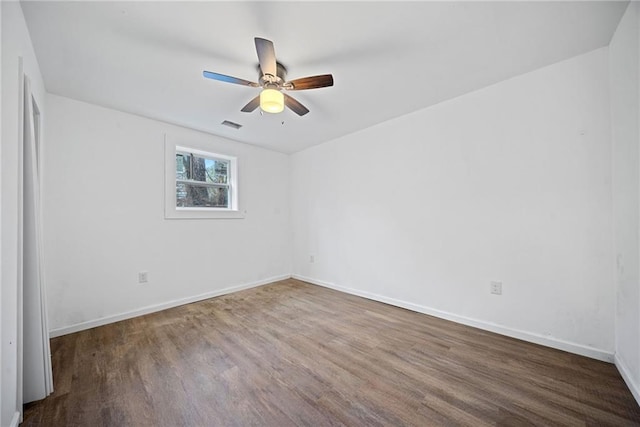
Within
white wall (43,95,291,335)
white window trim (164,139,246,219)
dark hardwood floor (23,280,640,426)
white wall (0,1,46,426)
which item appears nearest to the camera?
white wall (0,1,46,426)

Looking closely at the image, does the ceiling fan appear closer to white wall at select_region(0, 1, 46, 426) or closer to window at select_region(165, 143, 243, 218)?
white wall at select_region(0, 1, 46, 426)

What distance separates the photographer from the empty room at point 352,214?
4.66 feet

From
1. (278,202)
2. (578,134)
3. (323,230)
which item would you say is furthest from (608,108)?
(278,202)

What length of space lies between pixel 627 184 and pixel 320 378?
2398 millimetres

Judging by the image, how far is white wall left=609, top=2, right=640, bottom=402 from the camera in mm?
1434

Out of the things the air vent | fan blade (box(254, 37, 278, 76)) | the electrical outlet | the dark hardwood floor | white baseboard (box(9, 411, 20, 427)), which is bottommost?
the dark hardwood floor

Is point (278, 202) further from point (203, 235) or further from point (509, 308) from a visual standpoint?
point (509, 308)

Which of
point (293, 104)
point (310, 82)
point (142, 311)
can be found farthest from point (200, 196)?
point (310, 82)

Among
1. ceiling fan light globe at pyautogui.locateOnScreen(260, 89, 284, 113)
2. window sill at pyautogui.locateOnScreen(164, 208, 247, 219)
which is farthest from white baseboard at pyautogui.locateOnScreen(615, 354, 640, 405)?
window sill at pyautogui.locateOnScreen(164, 208, 247, 219)

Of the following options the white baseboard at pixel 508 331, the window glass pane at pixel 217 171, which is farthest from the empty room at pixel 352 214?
the window glass pane at pixel 217 171

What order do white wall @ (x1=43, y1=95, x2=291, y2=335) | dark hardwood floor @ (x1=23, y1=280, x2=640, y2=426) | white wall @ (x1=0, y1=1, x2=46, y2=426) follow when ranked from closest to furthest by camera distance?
white wall @ (x1=0, y1=1, x2=46, y2=426) < dark hardwood floor @ (x1=23, y1=280, x2=640, y2=426) < white wall @ (x1=43, y1=95, x2=291, y2=335)

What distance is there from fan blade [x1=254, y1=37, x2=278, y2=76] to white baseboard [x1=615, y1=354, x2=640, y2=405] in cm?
299

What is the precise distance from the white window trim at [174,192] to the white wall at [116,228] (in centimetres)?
7

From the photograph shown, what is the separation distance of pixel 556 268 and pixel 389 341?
1514 millimetres
